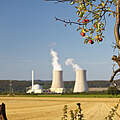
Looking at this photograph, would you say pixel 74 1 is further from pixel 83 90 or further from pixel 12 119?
pixel 83 90

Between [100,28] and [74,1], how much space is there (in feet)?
1.32

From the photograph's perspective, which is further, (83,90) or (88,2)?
(83,90)

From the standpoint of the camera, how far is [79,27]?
9.48 ft

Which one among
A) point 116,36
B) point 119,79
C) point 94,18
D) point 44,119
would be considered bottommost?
point 44,119

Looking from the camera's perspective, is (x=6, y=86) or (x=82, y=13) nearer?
(x=82, y=13)

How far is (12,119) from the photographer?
1536 cm

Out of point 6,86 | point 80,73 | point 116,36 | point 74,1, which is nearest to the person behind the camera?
point 116,36

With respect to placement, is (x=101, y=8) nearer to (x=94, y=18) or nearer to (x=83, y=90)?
(x=94, y=18)

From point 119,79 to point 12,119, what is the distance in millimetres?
13377

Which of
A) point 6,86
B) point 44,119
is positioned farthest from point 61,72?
point 6,86

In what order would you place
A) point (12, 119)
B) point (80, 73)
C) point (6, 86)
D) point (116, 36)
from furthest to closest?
point (6, 86) < point (80, 73) < point (12, 119) < point (116, 36)

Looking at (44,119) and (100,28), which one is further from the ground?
(100,28)

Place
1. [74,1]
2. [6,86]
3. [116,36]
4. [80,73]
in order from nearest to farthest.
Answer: [116,36] < [74,1] < [80,73] < [6,86]

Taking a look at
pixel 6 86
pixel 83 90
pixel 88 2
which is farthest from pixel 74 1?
pixel 6 86
